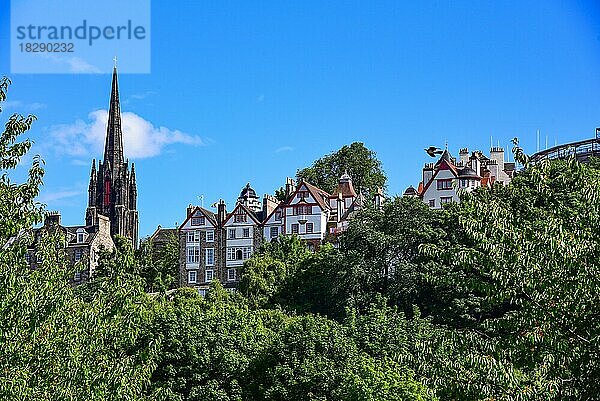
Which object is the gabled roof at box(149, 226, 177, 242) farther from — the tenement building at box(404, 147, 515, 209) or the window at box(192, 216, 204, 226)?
the tenement building at box(404, 147, 515, 209)

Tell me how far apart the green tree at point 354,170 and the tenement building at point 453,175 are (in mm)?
8726

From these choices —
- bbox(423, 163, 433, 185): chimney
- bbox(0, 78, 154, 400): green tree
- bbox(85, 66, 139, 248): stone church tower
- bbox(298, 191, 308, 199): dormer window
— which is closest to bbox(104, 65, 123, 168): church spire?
bbox(85, 66, 139, 248): stone church tower

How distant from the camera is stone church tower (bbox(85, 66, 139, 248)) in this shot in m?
130

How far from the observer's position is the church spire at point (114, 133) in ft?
481

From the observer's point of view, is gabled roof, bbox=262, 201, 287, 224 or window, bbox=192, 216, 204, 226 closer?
gabled roof, bbox=262, 201, 287, 224

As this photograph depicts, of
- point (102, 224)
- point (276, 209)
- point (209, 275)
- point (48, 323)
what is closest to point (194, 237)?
point (209, 275)

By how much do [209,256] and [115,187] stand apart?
5927 cm

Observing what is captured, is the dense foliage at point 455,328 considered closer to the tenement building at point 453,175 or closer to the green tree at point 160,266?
the tenement building at point 453,175

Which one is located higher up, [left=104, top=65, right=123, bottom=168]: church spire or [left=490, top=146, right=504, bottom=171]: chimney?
[left=104, top=65, right=123, bottom=168]: church spire

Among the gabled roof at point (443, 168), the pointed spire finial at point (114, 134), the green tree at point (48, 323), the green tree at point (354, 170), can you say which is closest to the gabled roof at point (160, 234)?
the green tree at point (354, 170)

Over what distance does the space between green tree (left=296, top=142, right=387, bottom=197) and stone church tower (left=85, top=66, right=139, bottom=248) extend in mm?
38935

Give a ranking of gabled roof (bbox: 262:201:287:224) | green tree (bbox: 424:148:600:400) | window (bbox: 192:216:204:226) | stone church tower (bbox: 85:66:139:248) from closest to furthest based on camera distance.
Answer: green tree (bbox: 424:148:600:400)
gabled roof (bbox: 262:201:287:224)
window (bbox: 192:216:204:226)
stone church tower (bbox: 85:66:139:248)

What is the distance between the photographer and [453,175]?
75.6 meters

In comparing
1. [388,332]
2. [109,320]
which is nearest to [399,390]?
[388,332]
